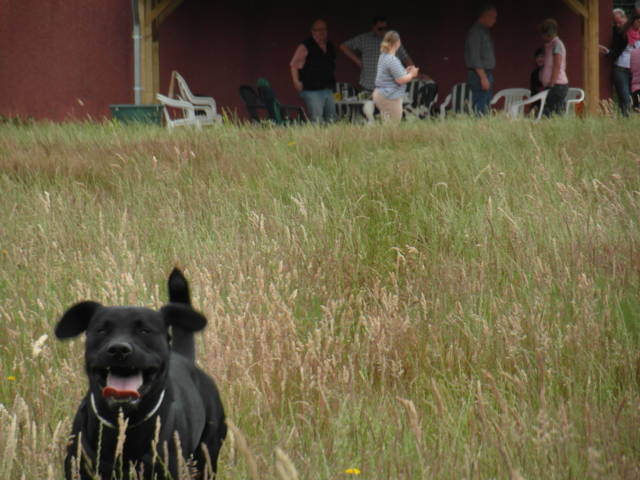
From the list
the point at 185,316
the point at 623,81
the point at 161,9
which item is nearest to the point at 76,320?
the point at 185,316

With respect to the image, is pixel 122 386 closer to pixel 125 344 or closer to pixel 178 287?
pixel 125 344

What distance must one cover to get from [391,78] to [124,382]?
29.5ft

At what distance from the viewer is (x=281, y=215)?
5.12 metres

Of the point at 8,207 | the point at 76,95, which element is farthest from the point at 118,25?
the point at 8,207

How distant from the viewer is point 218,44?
54.7 ft

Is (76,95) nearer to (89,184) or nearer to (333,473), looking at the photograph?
(89,184)

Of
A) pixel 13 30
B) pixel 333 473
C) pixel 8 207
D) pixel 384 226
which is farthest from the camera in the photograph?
pixel 13 30

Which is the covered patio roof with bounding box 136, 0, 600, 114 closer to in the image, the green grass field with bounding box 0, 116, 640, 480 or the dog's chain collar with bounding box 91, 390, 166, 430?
the green grass field with bounding box 0, 116, 640, 480

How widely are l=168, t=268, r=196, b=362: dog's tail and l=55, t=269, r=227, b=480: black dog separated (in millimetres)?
241

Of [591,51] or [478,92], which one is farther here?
[591,51]

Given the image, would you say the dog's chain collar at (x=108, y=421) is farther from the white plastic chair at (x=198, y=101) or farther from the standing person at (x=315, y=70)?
the white plastic chair at (x=198, y=101)

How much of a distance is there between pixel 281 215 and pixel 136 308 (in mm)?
3121

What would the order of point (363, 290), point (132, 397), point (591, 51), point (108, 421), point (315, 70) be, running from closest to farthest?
point (132, 397), point (108, 421), point (363, 290), point (315, 70), point (591, 51)

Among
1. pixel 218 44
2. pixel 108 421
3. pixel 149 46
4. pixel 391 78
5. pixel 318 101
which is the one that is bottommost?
pixel 108 421
